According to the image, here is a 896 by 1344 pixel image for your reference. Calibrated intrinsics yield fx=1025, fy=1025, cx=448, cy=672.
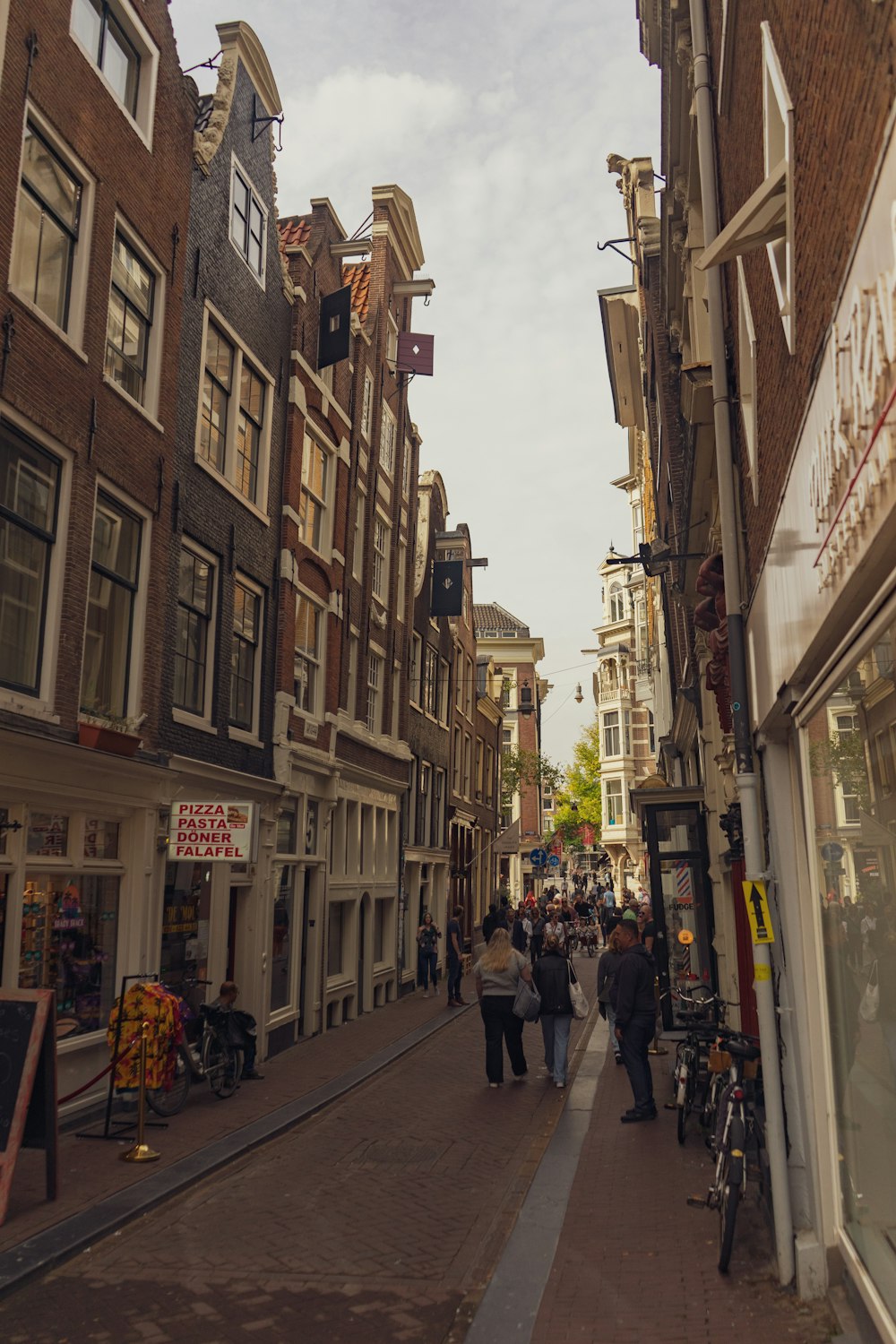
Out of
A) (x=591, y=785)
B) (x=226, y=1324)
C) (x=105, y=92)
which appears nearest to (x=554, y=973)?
(x=226, y=1324)

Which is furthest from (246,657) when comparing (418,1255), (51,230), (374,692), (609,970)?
(418,1255)

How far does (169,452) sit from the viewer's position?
1291 centimetres

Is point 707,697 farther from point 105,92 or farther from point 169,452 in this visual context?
point 105,92

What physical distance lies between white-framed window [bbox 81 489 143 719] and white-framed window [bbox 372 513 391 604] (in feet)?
36.9

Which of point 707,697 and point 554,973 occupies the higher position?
point 707,697

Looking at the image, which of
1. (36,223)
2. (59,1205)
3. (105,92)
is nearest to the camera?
(59,1205)

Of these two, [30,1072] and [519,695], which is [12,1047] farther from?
[519,695]

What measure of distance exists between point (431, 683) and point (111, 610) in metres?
18.0

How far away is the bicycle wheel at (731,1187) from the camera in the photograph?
5.70 m

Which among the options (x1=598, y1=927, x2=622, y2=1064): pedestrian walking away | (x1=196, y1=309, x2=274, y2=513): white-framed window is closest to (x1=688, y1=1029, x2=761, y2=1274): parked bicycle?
(x1=598, y1=927, x2=622, y2=1064): pedestrian walking away

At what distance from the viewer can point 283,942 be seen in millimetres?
16188

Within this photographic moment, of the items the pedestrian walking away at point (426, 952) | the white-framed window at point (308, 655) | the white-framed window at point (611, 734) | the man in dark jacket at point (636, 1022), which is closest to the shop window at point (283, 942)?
the white-framed window at point (308, 655)

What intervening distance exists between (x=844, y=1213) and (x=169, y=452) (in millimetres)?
10947

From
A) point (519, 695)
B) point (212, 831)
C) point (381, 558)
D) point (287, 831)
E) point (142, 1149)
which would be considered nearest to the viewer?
point (142, 1149)
